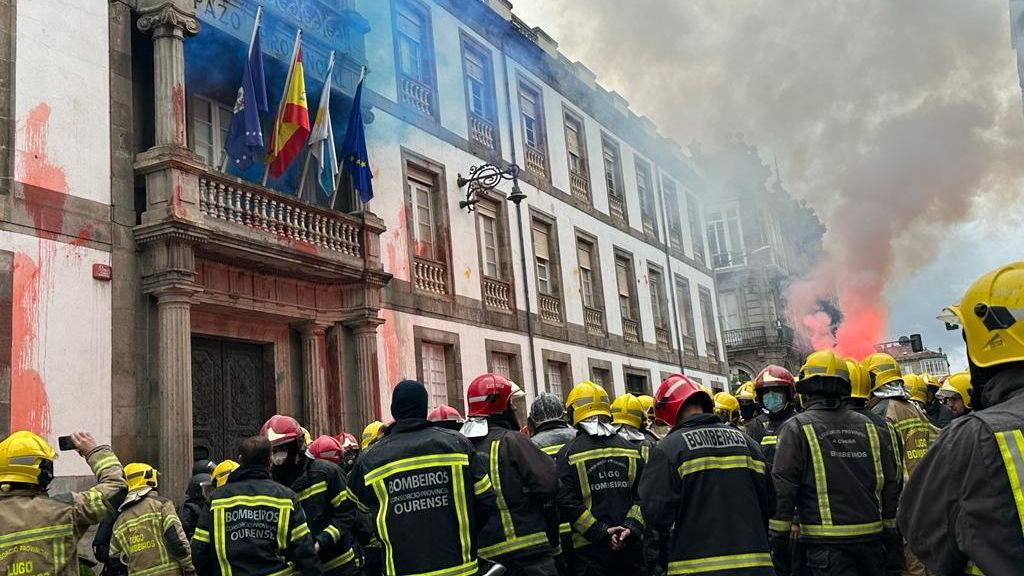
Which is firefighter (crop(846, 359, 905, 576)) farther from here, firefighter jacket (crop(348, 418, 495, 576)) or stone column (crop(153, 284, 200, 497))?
stone column (crop(153, 284, 200, 497))

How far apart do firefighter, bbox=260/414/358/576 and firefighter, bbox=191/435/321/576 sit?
731 mm

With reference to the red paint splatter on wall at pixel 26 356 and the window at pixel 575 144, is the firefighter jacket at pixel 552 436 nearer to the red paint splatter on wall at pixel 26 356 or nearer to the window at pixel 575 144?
the red paint splatter on wall at pixel 26 356

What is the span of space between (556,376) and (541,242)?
2965mm

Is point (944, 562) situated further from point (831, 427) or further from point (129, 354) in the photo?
point (129, 354)

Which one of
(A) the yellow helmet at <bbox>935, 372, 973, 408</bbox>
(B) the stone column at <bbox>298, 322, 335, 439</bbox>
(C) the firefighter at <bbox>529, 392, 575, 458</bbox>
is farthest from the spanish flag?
(A) the yellow helmet at <bbox>935, 372, 973, 408</bbox>

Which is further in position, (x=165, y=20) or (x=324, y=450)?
(x=165, y=20)

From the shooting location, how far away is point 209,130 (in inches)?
481

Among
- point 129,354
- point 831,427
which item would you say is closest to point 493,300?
point 129,354

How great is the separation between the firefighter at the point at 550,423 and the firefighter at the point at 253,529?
1792 mm

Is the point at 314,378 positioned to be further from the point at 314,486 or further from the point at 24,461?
the point at 24,461

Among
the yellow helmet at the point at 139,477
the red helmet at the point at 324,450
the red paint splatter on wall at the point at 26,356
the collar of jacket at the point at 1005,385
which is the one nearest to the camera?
the collar of jacket at the point at 1005,385

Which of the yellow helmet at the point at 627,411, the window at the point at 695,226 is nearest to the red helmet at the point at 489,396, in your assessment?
the yellow helmet at the point at 627,411

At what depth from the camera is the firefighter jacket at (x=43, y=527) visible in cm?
477

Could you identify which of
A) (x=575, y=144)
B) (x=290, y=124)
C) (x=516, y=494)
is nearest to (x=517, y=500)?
(x=516, y=494)
